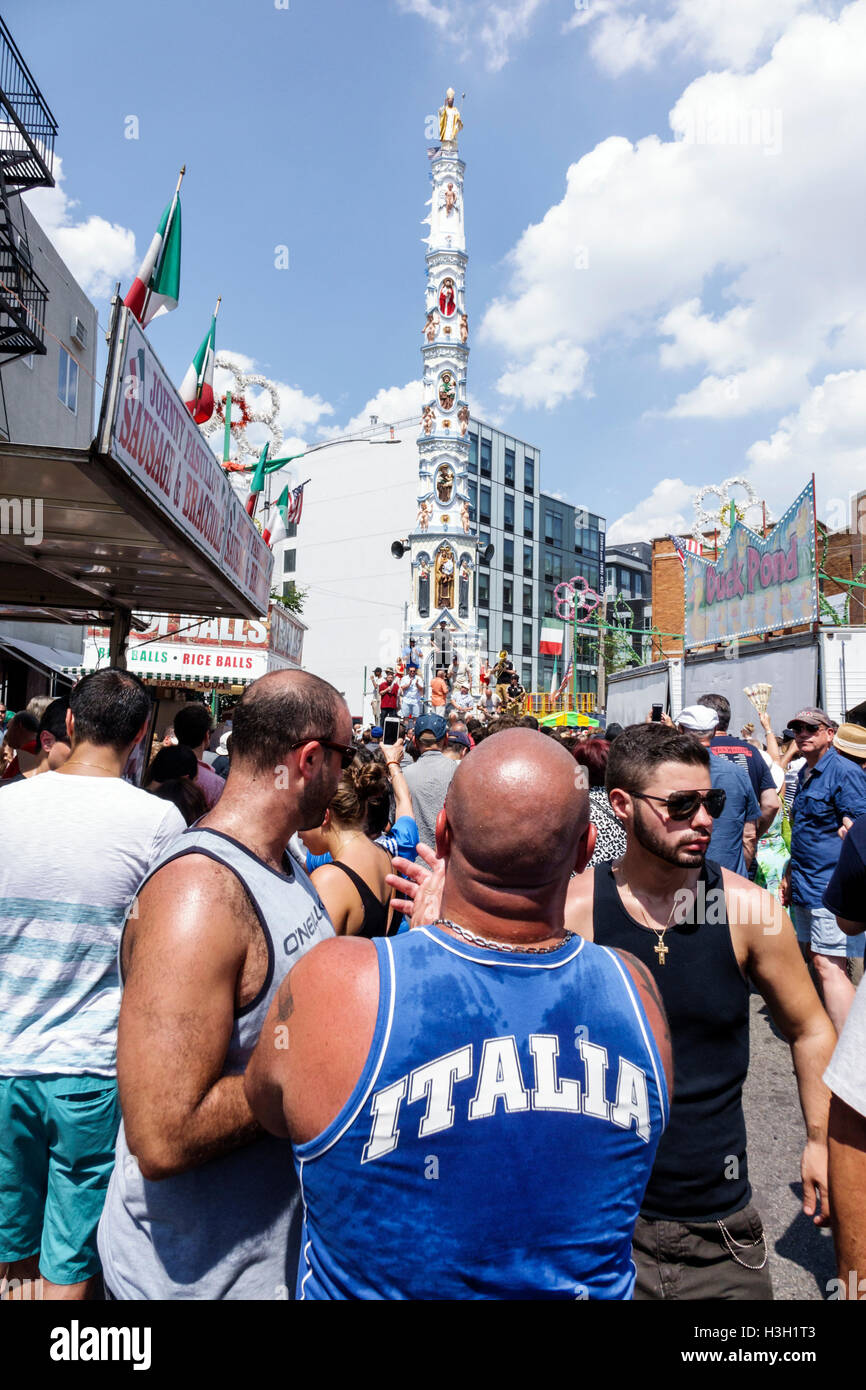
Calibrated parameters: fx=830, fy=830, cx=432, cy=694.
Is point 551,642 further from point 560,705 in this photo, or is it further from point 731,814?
point 731,814

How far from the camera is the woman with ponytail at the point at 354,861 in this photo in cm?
312

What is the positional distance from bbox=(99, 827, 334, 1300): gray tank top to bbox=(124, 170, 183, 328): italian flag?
7624mm

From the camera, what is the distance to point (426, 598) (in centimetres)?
3772

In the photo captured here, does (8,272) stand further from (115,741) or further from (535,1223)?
(535,1223)

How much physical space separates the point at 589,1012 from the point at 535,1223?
0.34m

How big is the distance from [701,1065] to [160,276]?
8.45 meters

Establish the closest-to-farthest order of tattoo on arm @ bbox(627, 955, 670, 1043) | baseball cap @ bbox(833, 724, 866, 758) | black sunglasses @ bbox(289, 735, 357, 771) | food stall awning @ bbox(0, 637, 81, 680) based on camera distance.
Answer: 1. tattoo on arm @ bbox(627, 955, 670, 1043)
2. black sunglasses @ bbox(289, 735, 357, 771)
3. baseball cap @ bbox(833, 724, 866, 758)
4. food stall awning @ bbox(0, 637, 81, 680)

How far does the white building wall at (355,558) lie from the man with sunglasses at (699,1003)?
172 feet

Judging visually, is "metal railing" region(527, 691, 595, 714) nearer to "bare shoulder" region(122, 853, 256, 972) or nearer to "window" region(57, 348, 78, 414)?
"window" region(57, 348, 78, 414)

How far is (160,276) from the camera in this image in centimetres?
813

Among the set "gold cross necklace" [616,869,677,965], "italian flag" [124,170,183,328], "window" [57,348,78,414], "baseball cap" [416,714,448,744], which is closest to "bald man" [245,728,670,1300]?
"gold cross necklace" [616,869,677,965]

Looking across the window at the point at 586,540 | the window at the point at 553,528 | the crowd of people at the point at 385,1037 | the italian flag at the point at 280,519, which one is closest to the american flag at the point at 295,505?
the italian flag at the point at 280,519

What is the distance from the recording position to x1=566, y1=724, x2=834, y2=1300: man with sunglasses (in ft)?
7.57

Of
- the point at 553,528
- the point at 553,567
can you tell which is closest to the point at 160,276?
the point at 553,567
